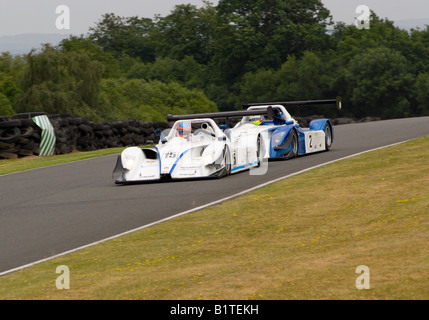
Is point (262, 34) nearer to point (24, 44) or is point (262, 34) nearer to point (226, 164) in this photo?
point (24, 44)

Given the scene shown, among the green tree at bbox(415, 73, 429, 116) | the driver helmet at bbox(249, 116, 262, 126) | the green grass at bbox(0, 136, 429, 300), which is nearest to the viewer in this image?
the green grass at bbox(0, 136, 429, 300)

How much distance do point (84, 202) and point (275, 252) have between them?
552 centimetres

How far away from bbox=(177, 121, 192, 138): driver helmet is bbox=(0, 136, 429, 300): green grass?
3762 mm

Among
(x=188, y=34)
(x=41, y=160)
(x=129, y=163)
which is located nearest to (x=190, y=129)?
(x=129, y=163)

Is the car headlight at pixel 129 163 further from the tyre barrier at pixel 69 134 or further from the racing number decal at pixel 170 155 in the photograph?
the tyre barrier at pixel 69 134

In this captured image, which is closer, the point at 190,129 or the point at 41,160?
the point at 190,129

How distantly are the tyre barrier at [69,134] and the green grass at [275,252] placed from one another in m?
11.3

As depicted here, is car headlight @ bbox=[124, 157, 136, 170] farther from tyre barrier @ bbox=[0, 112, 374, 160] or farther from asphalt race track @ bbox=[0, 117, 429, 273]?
tyre barrier @ bbox=[0, 112, 374, 160]

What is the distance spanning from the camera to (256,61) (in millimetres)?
83062

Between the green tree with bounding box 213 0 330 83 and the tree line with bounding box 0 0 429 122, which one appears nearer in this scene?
the tree line with bounding box 0 0 429 122

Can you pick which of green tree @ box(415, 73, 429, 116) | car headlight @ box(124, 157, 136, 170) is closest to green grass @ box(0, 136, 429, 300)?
car headlight @ box(124, 157, 136, 170)

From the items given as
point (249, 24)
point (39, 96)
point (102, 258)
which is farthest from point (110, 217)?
point (249, 24)

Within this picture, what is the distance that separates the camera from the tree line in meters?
68.6

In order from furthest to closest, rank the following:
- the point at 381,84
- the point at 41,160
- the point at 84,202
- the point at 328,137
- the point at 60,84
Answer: the point at 381,84, the point at 60,84, the point at 41,160, the point at 328,137, the point at 84,202
